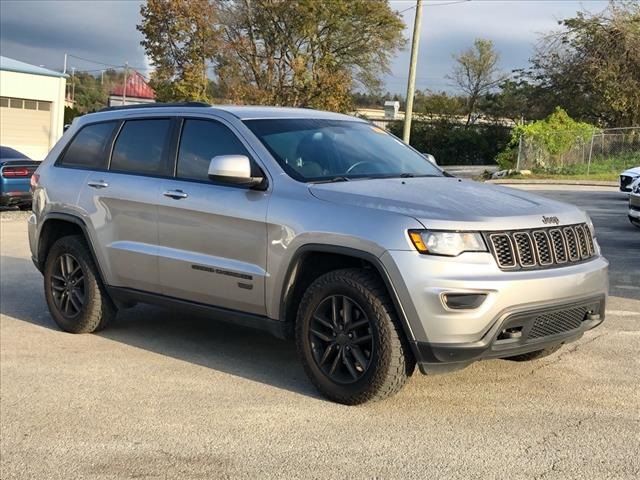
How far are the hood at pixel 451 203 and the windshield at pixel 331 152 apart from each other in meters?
0.26

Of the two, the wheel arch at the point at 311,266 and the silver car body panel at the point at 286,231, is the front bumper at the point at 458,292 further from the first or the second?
the wheel arch at the point at 311,266

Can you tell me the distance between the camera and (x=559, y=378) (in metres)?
5.21

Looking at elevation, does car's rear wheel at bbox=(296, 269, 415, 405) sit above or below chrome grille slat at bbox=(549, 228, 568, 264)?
below

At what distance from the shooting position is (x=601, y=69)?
119 ft

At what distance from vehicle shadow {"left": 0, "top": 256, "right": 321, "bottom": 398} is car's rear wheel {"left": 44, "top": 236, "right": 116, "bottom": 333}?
22 cm

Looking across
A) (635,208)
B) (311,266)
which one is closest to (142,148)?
(311,266)

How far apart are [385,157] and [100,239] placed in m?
2.36

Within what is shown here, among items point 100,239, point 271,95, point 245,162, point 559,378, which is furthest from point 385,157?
point 271,95

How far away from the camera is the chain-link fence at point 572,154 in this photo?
3141 cm

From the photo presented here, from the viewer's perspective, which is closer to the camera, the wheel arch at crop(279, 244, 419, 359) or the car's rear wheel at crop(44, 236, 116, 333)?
the wheel arch at crop(279, 244, 419, 359)

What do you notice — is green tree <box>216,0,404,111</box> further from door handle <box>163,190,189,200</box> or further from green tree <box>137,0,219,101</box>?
door handle <box>163,190,189,200</box>

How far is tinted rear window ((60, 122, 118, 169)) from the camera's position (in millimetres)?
6516

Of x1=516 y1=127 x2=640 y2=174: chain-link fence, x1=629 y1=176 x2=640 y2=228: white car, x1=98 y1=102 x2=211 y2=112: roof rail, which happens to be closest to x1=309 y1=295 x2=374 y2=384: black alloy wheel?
x1=98 y1=102 x2=211 y2=112: roof rail

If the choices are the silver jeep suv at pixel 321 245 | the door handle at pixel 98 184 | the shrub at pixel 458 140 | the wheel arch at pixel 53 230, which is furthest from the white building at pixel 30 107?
the silver jeep suv at pixel 321 245
